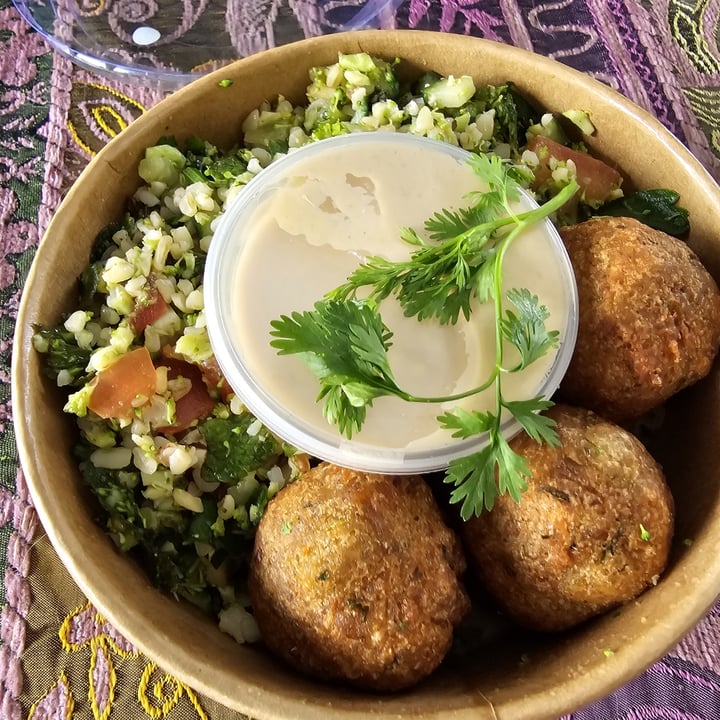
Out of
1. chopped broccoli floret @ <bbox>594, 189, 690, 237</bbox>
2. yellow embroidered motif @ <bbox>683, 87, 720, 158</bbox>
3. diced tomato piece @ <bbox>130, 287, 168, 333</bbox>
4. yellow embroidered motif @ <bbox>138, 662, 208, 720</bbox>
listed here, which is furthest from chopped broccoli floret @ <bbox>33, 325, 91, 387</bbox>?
yellow embroidered motif @ <bbox>683, 87, 720, 158</bbox>

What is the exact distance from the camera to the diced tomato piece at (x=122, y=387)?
147 cm

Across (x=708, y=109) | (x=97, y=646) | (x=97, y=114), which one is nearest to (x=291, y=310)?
(x=97, y=646)

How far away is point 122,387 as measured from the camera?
4.86ft

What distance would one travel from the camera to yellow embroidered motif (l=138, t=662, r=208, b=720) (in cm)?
155

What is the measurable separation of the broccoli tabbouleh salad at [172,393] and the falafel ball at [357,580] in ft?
0.49

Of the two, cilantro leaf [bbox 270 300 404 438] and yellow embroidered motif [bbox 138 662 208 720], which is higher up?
cilantro leaf [bbox 270 300 404 438]

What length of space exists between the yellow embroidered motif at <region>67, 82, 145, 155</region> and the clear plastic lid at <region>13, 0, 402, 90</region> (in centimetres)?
6

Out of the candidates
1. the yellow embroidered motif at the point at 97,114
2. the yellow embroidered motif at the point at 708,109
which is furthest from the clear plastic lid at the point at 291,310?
the yellow embroidered motif at the point at 708,109

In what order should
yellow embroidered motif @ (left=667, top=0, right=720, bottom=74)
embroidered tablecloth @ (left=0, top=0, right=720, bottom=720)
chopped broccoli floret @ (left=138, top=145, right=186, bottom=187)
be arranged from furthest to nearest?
yellow embroidered motif @ (left=667, top=0, right=720, bottom=74) < chopped broccoli floret @ (left=138, top=145, right=186, bottom=187) < embroidered tablecloth @ (left=0, top=0, right=720, bottom=720)

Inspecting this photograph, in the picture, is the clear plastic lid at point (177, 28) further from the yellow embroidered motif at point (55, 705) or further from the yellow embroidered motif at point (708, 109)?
the yellow embroidered motif at point (55, 705)

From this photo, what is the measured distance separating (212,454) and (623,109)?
1200 mm

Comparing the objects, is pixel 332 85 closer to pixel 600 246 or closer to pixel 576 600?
pixel 600 246

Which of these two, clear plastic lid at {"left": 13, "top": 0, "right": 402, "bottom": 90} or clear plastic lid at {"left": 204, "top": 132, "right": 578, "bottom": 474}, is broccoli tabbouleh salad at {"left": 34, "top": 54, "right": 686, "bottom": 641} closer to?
clear plastic lid at {"left": 204, "top": 132, "right": 578, "bottom": 474}

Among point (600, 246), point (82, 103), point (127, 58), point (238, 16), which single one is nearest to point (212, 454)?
point (600, 246)
